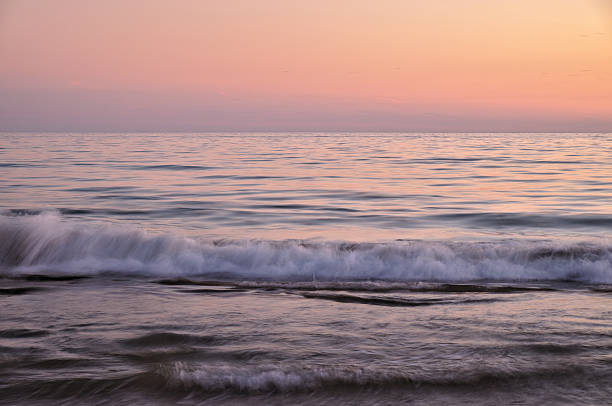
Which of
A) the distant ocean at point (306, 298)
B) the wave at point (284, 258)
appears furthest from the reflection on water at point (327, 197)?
the wave at point (284, 258)

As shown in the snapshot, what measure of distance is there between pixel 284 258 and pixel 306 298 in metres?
2.49

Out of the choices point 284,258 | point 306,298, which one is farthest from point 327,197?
point 306,298

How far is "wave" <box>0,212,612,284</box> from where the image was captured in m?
8.34

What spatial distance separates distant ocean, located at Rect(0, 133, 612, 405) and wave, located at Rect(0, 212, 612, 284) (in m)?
0.03

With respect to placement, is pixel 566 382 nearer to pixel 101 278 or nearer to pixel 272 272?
pixel 272 272

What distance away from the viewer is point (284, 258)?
9102 mm

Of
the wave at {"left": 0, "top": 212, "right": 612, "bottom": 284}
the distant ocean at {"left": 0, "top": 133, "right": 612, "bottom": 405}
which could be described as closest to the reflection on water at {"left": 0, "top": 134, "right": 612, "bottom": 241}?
the distant ocean at {"left": 0, "top": 133, "right": 612, "bottom": 405}

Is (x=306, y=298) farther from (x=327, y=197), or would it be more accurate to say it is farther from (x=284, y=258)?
(x=327, y=197)

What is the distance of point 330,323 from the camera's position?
17.8 feet

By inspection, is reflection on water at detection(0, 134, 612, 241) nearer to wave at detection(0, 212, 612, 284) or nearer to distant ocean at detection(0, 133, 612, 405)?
distant ocean at detection(0, 133, 612, 405)

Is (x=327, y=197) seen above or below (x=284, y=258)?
above

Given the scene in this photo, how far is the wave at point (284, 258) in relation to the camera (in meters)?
8.34

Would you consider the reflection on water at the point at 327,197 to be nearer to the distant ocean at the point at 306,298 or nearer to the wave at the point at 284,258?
the distant ocean at the point at 306,298

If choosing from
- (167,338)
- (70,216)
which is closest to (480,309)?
(167,338)
